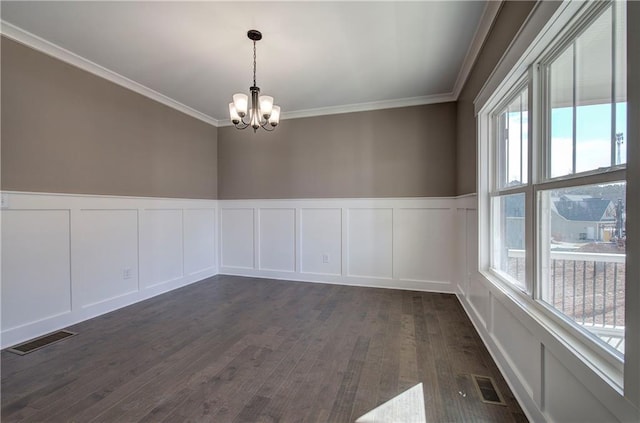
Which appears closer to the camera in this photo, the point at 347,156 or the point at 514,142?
the point at 514,142

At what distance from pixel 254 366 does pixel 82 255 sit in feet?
7.18

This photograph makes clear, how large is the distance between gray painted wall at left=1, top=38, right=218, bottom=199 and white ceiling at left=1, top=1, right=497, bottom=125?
20 cm

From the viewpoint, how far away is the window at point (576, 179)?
3.23ft

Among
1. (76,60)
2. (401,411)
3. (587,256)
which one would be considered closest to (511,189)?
(587,256)

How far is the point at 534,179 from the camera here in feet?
4.99

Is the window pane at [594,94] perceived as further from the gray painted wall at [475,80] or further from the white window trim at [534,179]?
the gray painted wall at [475,80]

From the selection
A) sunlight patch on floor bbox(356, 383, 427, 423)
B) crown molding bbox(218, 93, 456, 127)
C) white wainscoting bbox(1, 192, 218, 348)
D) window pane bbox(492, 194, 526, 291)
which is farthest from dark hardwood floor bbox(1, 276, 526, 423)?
crown molding bbox(218, 93, 456, 127)

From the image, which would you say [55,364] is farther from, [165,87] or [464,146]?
[464,146]

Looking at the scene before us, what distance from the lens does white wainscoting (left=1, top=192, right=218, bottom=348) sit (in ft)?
7.57

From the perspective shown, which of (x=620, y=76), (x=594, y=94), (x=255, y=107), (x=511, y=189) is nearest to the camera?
(x=620, y=76)

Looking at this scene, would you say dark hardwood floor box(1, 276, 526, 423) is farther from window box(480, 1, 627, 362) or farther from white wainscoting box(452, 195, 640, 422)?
window box(480, 1, 627, 362)

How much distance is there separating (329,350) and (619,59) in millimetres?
2253

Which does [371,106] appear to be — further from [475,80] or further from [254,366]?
[254,366]

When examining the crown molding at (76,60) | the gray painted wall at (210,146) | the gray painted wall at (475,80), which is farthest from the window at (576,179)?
the crown molding at (76,60)
